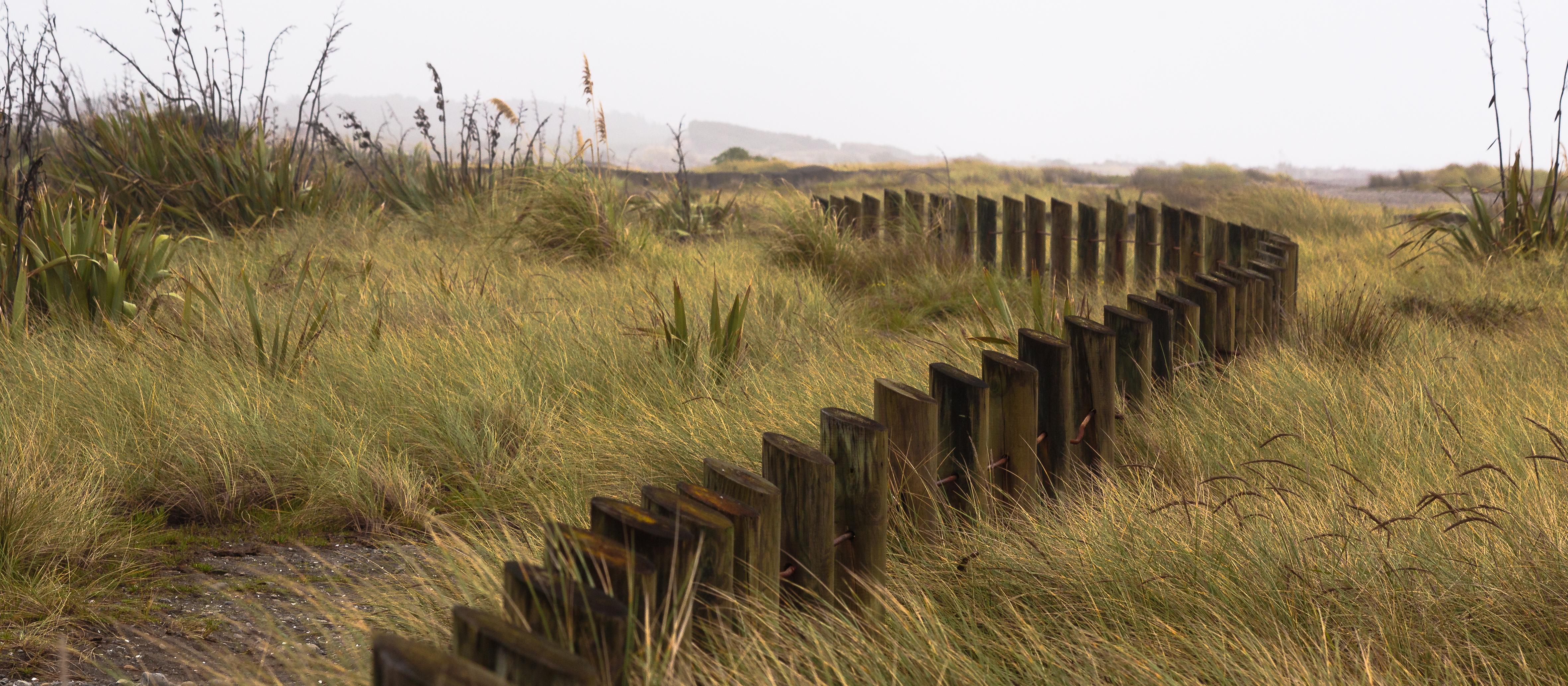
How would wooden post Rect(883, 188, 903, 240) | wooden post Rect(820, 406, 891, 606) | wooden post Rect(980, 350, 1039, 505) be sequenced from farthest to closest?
wooden post Rect(883, 188, 903, 240), wooden post Rect(980, 350, 1039, 505), wooden post Rect(820, 406, 891, 606)

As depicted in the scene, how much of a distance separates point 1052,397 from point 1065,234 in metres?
4.49

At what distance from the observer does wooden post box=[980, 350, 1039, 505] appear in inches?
90.9

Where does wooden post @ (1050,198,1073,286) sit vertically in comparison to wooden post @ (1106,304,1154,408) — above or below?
above

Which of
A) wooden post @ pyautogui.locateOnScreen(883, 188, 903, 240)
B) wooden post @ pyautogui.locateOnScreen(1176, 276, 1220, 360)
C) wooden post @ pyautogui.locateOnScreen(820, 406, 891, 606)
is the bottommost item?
wooden post @ pyautogui.locateOnScreen(820, 406, 891, 606)

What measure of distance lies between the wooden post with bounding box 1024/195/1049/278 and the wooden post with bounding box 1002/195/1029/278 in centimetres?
4

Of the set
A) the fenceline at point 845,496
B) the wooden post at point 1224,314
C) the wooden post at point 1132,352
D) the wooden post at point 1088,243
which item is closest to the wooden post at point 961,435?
the fenceline at point 845,496

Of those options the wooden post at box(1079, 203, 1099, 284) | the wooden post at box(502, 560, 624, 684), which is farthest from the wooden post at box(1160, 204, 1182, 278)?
the wooden post at box(502, 560, 624, 684)

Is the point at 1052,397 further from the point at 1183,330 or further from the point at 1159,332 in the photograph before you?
the point at 1183,330

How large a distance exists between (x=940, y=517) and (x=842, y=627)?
509mm

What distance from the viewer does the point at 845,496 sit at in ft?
6.20

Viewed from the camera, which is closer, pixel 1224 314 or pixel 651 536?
pixel 651 536

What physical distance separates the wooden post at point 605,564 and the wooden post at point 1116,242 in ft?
18.5

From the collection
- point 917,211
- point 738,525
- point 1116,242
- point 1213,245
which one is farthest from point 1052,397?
point 917,211

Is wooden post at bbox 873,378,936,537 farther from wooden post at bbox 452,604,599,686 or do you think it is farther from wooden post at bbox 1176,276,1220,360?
wooden post at bbox 1176,276,1220,360
